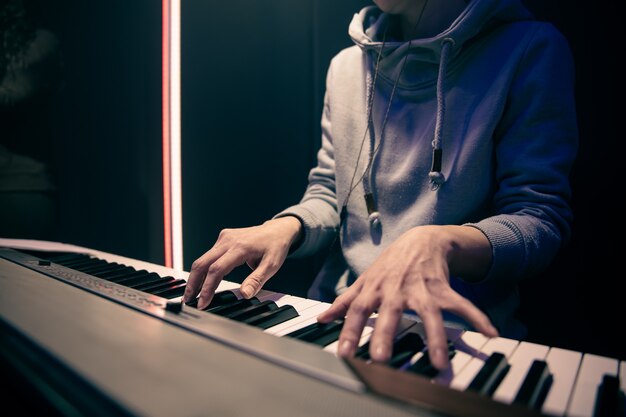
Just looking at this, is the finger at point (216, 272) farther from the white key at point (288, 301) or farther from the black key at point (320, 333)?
the black key at point (320, 333)

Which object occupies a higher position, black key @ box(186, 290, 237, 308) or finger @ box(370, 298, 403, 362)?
finger @ box(370, 298, 403, 362)

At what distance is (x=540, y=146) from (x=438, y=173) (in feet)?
0.73

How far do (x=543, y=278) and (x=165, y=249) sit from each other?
136cm

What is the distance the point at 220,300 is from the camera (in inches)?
27.7

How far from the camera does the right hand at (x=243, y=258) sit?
70cm

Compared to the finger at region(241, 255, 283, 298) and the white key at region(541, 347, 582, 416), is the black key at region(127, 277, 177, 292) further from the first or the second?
the white key at region(541, 347, 582, 416)

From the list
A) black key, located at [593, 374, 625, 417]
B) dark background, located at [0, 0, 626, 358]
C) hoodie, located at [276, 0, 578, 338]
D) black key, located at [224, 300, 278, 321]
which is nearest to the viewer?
black key, located at [593, 374, 625, 417]

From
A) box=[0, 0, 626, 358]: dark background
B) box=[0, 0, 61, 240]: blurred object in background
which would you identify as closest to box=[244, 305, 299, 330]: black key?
box=[0, 0, 626, 358]: dark background

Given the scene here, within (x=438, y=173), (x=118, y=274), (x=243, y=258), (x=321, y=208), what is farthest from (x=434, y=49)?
(x=118, y=274)

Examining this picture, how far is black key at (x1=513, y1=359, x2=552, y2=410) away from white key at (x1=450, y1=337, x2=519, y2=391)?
45mm

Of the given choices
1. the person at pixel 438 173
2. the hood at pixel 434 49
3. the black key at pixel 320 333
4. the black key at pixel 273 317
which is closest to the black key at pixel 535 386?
the person at pixel 438 173

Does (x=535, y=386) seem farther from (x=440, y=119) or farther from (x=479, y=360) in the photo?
(x=440, y=119)

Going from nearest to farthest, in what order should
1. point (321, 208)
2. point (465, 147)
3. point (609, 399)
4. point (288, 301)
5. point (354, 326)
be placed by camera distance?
point (609, 399)
point (354, 326)
point (288, 301)
point (465, 147)
point (321, 208)

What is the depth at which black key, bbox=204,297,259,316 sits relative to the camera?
63 centimetres
